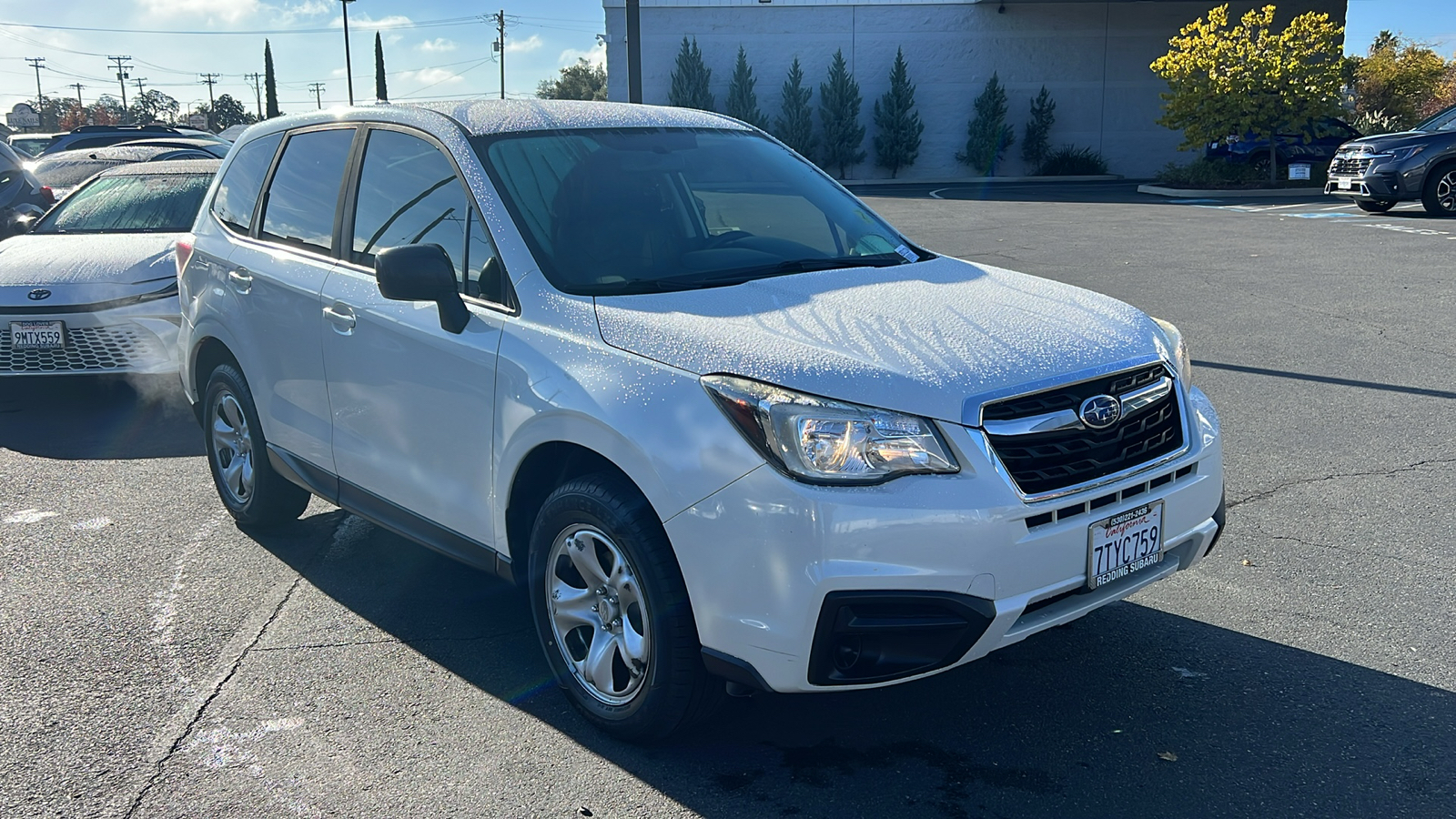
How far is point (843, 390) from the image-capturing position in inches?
113

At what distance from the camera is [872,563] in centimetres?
279

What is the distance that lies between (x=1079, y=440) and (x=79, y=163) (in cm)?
1303

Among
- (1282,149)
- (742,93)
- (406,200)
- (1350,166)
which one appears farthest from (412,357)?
(742,93)

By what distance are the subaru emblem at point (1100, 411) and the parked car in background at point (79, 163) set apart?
418 inches

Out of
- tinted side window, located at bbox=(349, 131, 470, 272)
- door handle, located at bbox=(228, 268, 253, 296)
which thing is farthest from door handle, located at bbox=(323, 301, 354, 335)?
door handle, located at bbox=(228, 268, 253, 296)

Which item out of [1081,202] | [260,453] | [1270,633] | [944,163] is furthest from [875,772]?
[944,163]

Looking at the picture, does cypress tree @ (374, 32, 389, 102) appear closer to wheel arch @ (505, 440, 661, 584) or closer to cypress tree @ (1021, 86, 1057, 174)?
cypress tree @ (1021, 86, 1057, 174)

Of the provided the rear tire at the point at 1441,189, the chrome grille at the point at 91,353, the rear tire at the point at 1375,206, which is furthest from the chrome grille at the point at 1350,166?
the chrome grille at the point at 91,353

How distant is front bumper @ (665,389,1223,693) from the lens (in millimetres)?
2791

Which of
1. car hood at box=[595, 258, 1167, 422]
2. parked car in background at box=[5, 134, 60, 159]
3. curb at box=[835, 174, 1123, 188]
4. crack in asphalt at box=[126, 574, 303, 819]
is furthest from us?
curb at box=[835, 174, 1123, 188]

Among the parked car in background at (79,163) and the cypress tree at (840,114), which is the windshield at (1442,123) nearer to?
the parked car in background at (79,163)

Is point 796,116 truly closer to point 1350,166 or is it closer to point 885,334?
point 1350,166

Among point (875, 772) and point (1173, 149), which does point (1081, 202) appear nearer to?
point (1173, 149)

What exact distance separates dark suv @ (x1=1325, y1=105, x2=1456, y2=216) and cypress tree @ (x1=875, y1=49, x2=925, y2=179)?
1910cm
